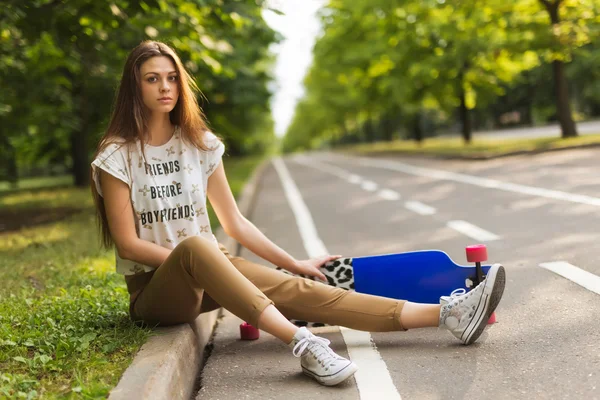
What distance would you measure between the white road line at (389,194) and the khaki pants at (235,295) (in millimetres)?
7723

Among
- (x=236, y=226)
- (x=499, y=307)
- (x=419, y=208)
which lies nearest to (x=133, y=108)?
(x=236, y=226)

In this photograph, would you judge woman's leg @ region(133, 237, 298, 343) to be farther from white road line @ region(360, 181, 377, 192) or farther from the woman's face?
white road line @ region(360, 181, 377, 192)

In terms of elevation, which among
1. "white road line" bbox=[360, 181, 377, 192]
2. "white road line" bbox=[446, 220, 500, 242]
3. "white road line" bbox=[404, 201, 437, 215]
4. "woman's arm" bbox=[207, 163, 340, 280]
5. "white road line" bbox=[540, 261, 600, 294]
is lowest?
"white road line" bbox=[360, 181, 377, 192]

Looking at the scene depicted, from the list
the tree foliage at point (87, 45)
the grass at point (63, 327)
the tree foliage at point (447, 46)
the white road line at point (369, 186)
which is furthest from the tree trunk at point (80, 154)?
the grass at point (63, 327)

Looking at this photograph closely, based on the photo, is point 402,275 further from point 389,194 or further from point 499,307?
point 389,194

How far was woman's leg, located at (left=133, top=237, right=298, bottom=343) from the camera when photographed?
345cm

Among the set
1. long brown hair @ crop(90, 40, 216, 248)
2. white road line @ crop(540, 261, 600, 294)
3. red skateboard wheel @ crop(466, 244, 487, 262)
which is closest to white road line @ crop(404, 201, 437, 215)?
white road line @ crop(540, 261, 600, 294)

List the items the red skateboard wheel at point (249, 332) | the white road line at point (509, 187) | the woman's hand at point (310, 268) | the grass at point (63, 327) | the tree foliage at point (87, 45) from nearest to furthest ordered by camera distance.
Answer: the grass at point (63, 327) < the woman's hand at point (310, 268) < the red skateboard wheel at point (249, 332) < the tree foliage at point (87, 45) < the white road line at point (509, 187)

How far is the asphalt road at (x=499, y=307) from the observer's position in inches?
126

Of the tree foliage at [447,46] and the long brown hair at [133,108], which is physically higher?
the tree foliage at [447,46]

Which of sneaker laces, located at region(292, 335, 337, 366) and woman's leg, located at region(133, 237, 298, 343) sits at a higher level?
woman's leg, located at region(133, 237, 298, 343)

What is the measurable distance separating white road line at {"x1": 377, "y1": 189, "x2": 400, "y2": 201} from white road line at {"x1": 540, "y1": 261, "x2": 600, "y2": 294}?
626cm

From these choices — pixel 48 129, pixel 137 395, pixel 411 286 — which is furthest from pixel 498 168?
pixel 137 395

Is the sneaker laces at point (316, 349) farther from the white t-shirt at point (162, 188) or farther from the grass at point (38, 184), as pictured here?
the grass at point (38, 184)
